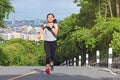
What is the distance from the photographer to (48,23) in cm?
1510

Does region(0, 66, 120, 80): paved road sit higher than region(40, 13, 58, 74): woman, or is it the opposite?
region(40, 13, 58, 74): woman

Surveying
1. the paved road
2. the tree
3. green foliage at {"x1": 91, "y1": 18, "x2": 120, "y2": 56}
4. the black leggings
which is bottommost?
the paved road

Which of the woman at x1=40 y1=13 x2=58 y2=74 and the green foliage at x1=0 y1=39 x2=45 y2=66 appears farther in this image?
the green foliage at x1=0 y1=39 x2=45 y2=66

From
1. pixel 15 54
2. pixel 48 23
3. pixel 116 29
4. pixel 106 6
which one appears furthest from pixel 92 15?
pixel 15 54

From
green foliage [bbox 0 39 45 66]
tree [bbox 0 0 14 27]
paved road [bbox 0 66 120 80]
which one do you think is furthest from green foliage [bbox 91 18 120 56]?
green foliage [bbox 0 39 45 66]

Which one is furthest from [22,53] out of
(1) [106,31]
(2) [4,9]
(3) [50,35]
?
(3) [50,35]

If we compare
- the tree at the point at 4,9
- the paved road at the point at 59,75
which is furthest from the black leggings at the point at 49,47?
the tree at the point at 4,9

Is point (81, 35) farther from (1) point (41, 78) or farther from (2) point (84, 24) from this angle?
(1) point (41, 78)

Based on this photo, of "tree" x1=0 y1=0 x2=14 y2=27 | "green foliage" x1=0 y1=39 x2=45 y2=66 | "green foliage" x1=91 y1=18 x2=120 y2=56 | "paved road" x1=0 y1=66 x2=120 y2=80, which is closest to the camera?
"paved road" x1=0 y1=66 x2=120 y2=80

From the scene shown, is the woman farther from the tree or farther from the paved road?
the tree

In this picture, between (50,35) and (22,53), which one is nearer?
(50,35)

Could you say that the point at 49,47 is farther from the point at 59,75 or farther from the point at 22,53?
the point at 22,53

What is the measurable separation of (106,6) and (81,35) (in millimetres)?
3726

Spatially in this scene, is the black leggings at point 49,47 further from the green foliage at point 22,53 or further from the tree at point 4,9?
the green foliage at point 22,53
